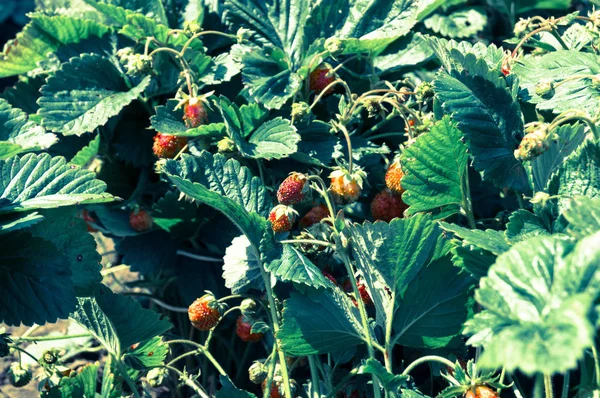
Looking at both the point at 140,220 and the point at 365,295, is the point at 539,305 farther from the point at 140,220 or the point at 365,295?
the point at 140,220

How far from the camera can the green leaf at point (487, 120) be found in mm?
1212

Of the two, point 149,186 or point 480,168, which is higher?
point 480,168

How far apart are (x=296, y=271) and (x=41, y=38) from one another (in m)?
1.00

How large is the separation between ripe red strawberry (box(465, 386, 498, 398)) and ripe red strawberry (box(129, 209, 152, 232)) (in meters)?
0.82

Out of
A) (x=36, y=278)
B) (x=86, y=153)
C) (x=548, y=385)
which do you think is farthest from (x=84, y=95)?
(x=548, y=385)

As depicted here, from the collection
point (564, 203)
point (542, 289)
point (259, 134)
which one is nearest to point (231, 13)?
point (259, 134)

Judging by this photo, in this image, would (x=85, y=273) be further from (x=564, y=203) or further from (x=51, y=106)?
(x=564, y=203)

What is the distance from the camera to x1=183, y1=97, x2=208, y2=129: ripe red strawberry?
4.71ft

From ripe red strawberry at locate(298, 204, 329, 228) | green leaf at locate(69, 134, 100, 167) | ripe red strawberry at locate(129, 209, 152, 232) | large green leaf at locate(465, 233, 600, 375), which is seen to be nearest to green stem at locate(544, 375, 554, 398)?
large green leaf at locate(465, 233, 600, 375)

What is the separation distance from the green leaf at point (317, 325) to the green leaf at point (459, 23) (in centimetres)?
97

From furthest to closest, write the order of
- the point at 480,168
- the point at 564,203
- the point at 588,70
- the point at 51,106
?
the point at 51,106, the point at 588,70, the point at 480,168, the point at 564,203

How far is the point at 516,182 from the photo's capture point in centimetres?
123

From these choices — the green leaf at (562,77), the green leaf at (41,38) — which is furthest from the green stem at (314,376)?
the green leaf at (41,38)

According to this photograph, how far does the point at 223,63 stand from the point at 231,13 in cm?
11
